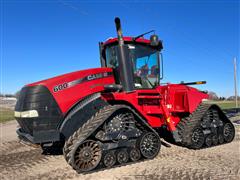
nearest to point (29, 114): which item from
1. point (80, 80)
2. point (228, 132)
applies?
point (80, 80)

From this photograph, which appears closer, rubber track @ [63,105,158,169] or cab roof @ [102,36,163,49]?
rubber track @ [63,105,158,169]

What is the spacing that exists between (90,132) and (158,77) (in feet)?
10.7

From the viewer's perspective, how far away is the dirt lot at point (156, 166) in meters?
5.29

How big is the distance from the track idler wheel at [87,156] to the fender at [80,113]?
1.90 ft

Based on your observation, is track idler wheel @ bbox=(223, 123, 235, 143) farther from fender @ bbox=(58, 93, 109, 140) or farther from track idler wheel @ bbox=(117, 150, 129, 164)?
fender @ bbox=(58, 93, 109, 140)

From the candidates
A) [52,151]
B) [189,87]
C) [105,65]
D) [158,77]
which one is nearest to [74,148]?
[52,151]

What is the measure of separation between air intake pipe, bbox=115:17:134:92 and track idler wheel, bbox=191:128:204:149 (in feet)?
8.02

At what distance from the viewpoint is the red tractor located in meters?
5.54

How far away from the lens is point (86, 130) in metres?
5.51

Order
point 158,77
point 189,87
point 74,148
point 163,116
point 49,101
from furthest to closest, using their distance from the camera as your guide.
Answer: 1. point 189,87
2. point 158,77
3. point 163,116
4. point 49,101
5. point 74,148

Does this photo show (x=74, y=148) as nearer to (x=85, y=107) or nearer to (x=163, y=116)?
(x=85, y=107)

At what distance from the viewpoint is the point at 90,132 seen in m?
5.42

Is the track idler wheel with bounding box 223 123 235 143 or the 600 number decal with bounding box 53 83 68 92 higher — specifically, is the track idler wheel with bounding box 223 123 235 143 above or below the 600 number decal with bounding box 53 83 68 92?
below

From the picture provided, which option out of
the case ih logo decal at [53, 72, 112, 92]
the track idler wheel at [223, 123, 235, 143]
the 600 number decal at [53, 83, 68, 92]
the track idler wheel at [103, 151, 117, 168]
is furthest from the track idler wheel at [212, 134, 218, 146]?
the 600 number decal at [53, 83, 68, 92]
